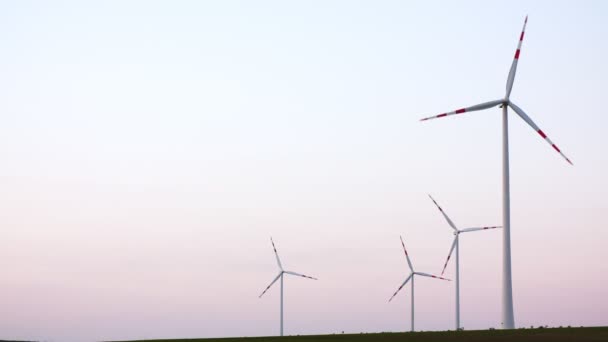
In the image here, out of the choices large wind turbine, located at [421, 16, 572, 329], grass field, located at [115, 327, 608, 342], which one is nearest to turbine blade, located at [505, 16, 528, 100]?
large wind turbine, located at [421, 16, 572, 329]

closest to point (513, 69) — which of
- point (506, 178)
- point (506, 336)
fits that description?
point (506, 178)

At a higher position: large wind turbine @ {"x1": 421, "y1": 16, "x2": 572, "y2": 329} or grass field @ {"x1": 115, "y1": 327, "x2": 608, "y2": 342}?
large wind turbine @ {"x1": 421, "y1": 16, "x2": 572, "y2": 329}

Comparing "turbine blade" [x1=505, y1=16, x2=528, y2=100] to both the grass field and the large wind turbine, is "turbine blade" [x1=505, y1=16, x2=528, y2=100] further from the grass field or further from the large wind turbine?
the grass field

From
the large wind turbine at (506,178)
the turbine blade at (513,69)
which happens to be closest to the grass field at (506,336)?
the large wind turbine at (506,178)

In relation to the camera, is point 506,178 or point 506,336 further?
point 506,178

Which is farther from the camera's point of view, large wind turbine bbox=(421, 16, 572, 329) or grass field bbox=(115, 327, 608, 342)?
large wind turbine bbox=(421, 16, 572, 329)

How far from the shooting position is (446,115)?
119250 millimetres

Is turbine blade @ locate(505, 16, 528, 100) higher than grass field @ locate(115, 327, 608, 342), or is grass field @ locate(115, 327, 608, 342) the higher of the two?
turbine blade @ locate(505, 16, 528, 100)

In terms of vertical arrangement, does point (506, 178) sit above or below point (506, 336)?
above

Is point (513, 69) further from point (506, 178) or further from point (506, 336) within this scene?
point (506, 336)

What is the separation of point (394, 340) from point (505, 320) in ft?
58.1

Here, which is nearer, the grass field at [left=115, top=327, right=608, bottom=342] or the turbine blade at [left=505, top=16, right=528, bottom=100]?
the grass field at [left=115, top=327, right=608, bottom=342]

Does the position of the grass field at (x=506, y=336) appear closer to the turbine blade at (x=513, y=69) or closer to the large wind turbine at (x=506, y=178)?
the large wind turbine at (x=506, y=178)

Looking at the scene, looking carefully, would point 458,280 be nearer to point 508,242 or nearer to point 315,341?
point 508,242
